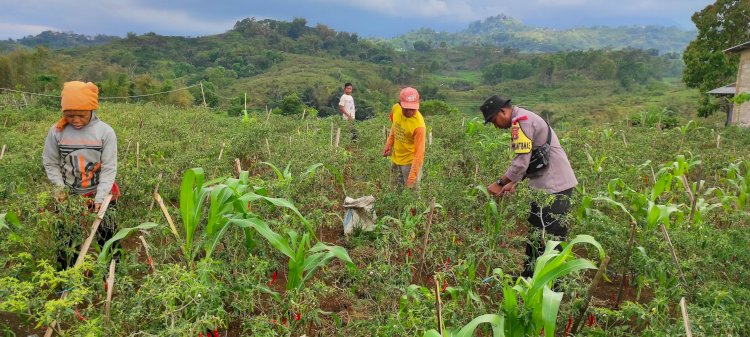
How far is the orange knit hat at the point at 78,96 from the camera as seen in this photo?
2990 mm

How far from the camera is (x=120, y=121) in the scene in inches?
408

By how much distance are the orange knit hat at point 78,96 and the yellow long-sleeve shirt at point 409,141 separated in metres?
2.47

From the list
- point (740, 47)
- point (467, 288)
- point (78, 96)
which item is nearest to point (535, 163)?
point (467, 288)

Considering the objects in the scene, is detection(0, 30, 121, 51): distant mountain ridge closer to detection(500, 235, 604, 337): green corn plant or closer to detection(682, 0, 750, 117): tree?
detection(682, 0, 750, 117): tree

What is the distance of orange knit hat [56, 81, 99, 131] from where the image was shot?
Result: 2990 millimetres

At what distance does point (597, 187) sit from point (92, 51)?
7151cm

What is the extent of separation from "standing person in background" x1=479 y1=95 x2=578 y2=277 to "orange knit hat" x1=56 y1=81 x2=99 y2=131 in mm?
2450

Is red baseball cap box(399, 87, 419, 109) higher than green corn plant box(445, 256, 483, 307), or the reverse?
red baseball cap box(399, 87, 419, 109)

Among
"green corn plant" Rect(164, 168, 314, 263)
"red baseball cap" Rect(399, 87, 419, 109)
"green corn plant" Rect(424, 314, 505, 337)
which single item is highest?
"red baseball cap" Rect(399, 87, 419, 109)

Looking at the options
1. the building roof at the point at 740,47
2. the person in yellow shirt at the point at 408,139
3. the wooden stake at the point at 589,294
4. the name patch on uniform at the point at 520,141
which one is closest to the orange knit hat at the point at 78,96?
the person in yellow shirt at the point at 408,139

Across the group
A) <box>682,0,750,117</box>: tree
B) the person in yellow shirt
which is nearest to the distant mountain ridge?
<box>682,0,750,117</box>: tree

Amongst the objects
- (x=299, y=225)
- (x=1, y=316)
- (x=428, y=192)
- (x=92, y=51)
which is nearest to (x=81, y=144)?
(x=1, y=316)

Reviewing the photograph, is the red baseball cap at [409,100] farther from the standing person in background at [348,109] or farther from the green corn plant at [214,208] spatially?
the standing person in background at [348,109]

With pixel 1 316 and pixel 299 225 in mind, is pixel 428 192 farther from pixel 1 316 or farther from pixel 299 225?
pixel 1 316
